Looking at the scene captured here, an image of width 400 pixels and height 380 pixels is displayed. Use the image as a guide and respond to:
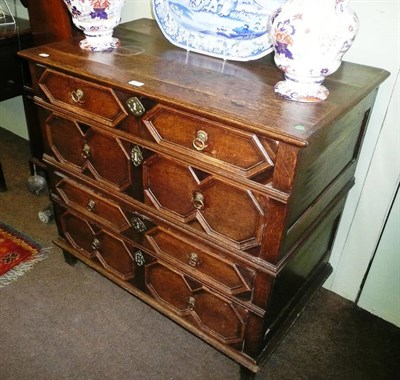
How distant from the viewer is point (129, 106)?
1078 mm

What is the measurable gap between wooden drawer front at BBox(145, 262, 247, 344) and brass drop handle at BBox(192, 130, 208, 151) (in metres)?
0.45

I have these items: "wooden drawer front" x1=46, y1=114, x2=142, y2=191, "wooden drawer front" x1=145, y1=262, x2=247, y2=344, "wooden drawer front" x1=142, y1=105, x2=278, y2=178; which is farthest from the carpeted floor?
"wooden drawer front" x1=142, y1=105, x2=278, y2=178

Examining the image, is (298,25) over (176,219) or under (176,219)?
over

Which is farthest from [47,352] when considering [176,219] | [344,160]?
[344,160]

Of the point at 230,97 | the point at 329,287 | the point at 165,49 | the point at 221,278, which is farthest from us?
the point at 329,287

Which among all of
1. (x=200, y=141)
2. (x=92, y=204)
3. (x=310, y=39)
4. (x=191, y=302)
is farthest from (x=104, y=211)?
(x=310, y=39)

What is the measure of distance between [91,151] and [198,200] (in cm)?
43

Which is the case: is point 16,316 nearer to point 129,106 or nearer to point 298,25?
point 129,106

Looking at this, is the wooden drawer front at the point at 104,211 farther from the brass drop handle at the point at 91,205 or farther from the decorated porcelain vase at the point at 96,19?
the decorated porcelain vase at the point at 96,19

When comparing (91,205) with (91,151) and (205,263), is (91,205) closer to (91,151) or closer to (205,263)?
(91,151)

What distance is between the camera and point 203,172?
1036 mm

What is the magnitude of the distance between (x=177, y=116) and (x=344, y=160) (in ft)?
1.82

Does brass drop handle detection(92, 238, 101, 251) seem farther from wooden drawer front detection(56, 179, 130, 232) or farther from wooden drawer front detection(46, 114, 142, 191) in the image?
wooden drawer front detection(46, 114, 142, 191)

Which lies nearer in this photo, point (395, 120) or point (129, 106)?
point (129, 106)
